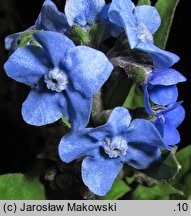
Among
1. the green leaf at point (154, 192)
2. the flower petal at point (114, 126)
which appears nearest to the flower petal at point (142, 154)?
the flower petal at point (114, 126)

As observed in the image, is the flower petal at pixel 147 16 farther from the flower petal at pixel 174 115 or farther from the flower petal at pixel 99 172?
the flower petal at pixel 99 172

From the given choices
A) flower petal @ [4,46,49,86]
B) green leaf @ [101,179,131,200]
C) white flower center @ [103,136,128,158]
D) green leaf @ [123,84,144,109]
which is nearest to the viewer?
flower petal @ [4,46,49,86]

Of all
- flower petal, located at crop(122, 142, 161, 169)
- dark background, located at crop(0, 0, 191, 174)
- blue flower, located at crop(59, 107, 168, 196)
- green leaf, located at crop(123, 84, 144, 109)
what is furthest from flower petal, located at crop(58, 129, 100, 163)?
dark background, located at crop(0, 0, 191, 174)

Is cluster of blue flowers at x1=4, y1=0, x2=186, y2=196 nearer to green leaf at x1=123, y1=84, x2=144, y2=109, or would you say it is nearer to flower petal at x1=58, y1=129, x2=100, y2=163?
flower petal at x1=58, y1=129, x2=100, y2=163

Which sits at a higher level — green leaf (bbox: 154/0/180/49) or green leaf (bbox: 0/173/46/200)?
green leaf (bbox: 154/0/180/49)

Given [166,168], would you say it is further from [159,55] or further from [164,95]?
[159,55]

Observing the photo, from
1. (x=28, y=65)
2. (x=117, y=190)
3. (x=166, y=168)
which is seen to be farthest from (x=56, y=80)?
(x=117, y=190)
